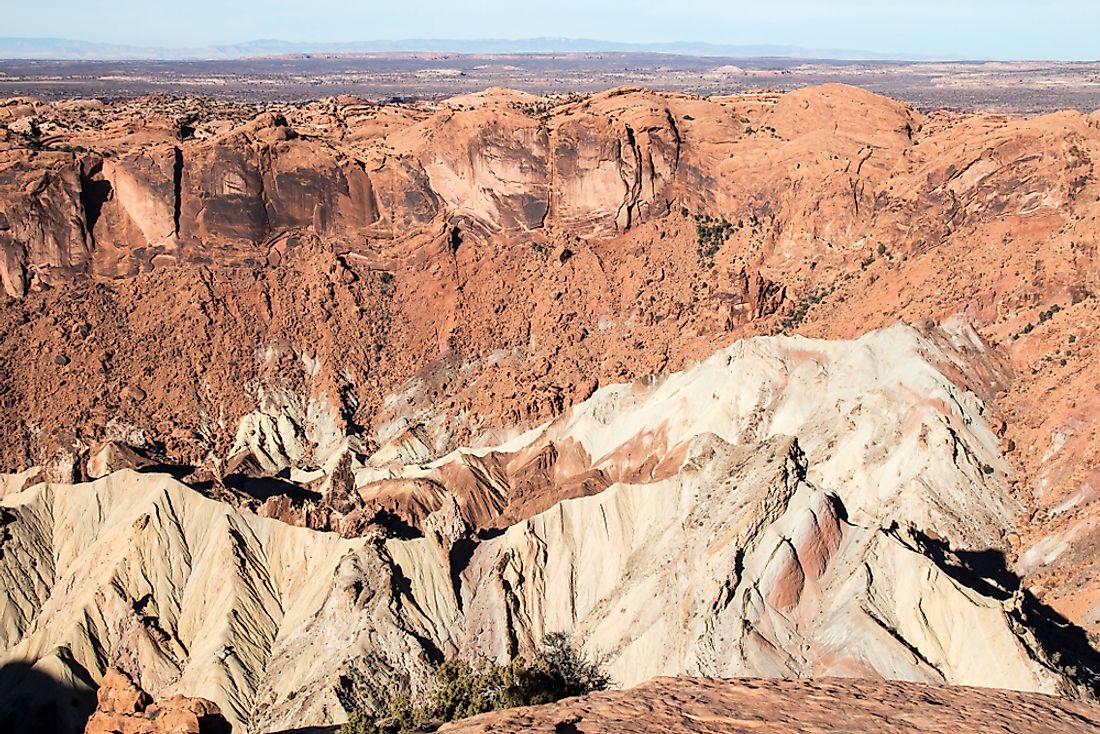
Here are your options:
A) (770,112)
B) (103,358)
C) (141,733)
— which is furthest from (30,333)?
(770,112)

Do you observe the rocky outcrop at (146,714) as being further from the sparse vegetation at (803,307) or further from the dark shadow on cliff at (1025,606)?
the sparse vegetation at (803,307)

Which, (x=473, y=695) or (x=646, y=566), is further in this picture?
(x=646, y=566)

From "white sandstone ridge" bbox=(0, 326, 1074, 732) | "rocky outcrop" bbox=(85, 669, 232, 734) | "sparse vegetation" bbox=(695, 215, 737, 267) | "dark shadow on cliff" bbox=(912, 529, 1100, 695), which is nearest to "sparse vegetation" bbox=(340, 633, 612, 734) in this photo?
"rocky outcrop" bbox=(85, 669, 232, 734)

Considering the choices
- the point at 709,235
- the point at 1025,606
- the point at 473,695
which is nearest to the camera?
the point at 473,695

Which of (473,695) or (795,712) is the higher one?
(795,712)

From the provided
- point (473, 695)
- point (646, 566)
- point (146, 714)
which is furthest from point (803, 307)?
point (146, 714)

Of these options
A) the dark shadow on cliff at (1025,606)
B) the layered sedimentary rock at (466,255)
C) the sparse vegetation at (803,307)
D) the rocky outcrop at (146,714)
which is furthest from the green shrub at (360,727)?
the sparse vegetation at (803,307)

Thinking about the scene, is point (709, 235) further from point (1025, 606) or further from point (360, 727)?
point (360, 727)

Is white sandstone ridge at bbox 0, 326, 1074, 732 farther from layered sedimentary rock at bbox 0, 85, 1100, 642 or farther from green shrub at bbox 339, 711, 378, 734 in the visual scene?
green shrub at bbox 339, 711, 378, 734
